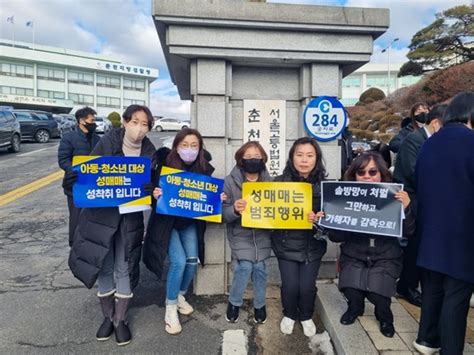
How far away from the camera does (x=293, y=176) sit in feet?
10.8

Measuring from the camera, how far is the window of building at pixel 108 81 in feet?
191

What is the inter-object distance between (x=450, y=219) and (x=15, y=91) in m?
59.2

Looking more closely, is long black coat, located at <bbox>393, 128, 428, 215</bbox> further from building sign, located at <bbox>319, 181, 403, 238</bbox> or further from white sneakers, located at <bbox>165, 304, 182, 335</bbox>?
white sneakers, located at <bbox>165, 304, 182, 335</bbox>

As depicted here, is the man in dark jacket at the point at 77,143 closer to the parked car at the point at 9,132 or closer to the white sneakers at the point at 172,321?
the white sneakers at the point at 172,321

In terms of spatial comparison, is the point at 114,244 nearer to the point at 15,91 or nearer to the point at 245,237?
the point at 245,237

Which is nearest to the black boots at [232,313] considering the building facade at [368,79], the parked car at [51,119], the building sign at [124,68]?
the parked car at [51,119]

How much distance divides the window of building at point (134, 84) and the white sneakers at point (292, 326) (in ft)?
208

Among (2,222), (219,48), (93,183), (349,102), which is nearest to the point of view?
(93,183)

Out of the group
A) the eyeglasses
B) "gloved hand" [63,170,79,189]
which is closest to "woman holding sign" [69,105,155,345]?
"gloved hand" [63,170,79,189]

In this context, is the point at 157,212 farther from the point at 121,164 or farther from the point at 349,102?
the point at 349,102

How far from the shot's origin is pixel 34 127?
19.5 metres

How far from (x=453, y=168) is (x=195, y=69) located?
2609 mm

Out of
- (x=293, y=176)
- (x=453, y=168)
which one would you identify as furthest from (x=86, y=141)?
(x=453, y=168)

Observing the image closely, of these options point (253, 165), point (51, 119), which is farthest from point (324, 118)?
point (51, 119)
